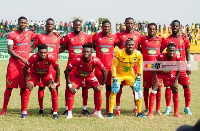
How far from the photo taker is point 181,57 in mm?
7953

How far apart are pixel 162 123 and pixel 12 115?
11.5 feet

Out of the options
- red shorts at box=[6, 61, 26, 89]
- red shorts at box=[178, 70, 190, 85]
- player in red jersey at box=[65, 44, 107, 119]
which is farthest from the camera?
red shorts at box=[178, 70, 190, 85]

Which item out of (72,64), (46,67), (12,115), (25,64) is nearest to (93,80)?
(72,64)

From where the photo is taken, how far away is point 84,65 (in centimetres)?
728

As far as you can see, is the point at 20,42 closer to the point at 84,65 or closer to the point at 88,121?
the point at 84,65

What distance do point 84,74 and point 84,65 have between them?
242mm

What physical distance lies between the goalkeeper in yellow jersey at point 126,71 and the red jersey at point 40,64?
4.60 ft

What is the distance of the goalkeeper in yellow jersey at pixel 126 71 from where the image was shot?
7344mm

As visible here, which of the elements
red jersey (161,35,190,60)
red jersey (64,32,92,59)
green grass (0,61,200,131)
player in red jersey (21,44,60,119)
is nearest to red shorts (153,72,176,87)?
red jersey (161,35,190,60)

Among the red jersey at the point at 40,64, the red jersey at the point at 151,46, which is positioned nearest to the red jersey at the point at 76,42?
the red jersey at the point at 40,64

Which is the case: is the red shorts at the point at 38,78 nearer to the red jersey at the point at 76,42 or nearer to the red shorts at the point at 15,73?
the red shorts at the point at 15,73

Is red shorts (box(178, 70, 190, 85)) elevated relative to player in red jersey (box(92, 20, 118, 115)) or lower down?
lower down

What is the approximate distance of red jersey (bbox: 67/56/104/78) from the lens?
23.7ft

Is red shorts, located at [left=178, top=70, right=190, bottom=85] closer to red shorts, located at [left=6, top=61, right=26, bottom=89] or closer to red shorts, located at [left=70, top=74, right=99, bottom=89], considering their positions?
red shorts, located at [left=70, top=74, right=99, bottom=89]
